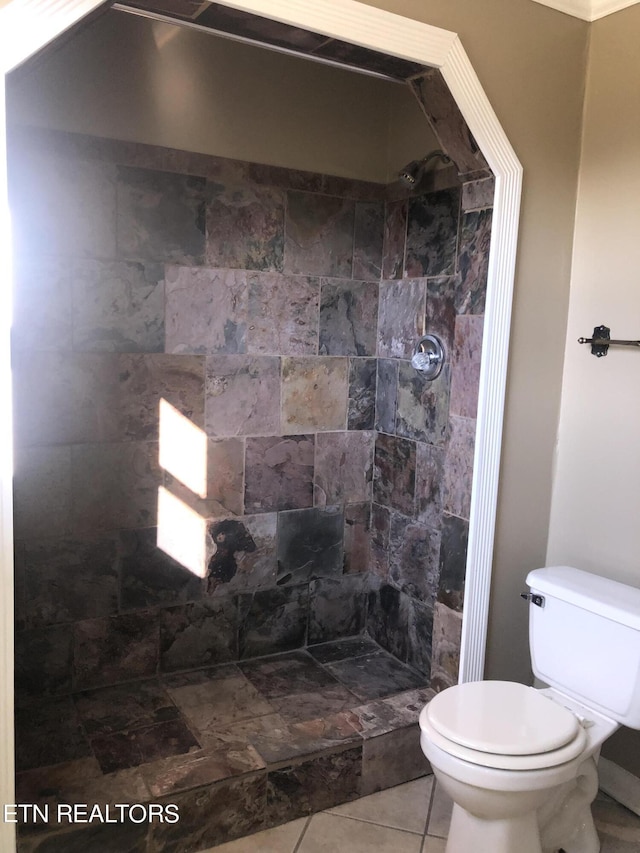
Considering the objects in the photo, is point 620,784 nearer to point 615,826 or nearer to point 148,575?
point 615,826

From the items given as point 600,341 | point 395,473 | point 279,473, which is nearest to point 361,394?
point 395,473

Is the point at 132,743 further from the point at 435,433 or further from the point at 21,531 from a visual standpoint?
the point at 435,433

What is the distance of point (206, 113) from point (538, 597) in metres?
2.01

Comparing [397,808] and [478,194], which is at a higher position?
[478,194]

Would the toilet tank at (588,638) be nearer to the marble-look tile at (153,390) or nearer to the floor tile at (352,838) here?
the floor tile at (352,838)

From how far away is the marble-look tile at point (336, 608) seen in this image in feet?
9.98

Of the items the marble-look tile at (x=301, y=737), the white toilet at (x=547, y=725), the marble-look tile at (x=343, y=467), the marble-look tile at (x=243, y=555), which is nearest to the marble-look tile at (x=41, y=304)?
the marble-look tile at (x=243, y=555)

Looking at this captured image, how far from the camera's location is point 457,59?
204cm

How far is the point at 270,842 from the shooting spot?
208 centimetres

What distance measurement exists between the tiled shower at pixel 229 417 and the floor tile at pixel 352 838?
0.71 feet

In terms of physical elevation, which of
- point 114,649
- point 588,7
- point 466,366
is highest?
point 588,7

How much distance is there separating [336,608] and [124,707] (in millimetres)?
981

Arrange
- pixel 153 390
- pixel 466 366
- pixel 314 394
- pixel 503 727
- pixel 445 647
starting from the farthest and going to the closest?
pixel 314 394, pixel 153 390, pixel 445 647, pixel 466 366, pixel 503 727

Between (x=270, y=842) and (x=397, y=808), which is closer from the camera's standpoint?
(x=270, y=842)
